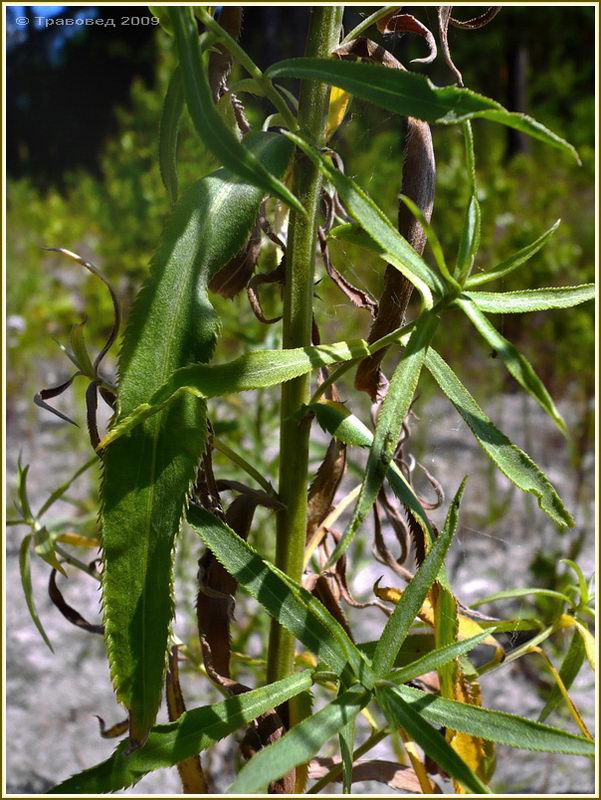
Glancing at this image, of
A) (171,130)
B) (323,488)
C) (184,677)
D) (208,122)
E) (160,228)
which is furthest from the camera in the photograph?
(160,228)

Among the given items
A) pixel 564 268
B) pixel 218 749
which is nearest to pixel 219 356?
pixel 218 749

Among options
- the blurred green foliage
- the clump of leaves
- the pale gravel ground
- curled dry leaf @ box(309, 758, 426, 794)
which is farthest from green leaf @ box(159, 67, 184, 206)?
the blurred green foliage

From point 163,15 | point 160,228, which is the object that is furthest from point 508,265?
point 160,228

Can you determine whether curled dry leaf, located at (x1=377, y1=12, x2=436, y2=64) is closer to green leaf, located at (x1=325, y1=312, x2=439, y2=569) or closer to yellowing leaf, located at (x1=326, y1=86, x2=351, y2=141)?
yellowing leaf, located at (x1=326, y1=86, x2=351, y2=141)

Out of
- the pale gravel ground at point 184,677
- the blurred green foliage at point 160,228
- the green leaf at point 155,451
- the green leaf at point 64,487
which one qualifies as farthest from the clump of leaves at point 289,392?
the blurred green foliage at point 160,228

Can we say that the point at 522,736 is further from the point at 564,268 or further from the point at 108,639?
the point at 564,268

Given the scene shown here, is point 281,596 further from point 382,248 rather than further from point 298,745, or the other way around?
point 382,248

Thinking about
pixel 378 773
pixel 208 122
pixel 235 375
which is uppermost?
pixel 208 122
